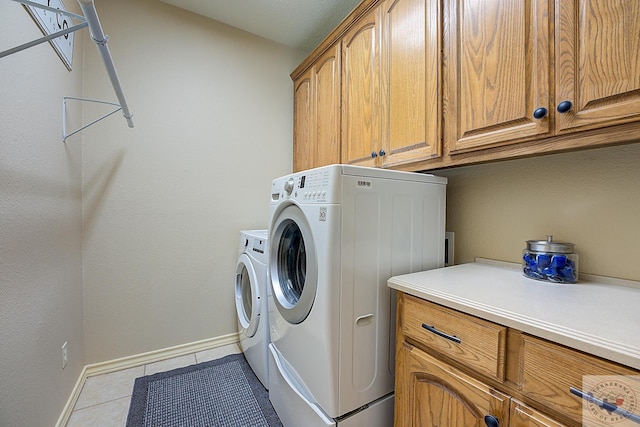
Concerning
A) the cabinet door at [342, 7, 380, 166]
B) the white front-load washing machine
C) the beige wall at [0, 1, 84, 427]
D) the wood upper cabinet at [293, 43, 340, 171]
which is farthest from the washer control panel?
the beige wall at [0, 1, 84, 427]

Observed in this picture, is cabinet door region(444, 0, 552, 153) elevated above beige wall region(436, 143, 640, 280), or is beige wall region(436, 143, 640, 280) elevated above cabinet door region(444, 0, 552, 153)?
cabinet door region(444, 0, 552, 153)

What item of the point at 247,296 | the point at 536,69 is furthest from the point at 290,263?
the point at 536,69

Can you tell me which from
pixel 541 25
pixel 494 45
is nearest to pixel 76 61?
pixel 494 45

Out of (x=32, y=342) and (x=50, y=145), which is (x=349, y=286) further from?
(x=50, y=145)

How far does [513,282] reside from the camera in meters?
0.95

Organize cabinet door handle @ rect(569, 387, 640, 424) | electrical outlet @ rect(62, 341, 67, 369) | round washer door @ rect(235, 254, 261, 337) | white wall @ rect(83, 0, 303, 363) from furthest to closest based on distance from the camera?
white wall @ rect(83, 0, 303, 363) < round washer door @ rect(235, 254, 261, 337) < electrical outlet @ rect(62, 341, 67, 369) < cabinet door handle @ rect(569, 387, 640, 424)

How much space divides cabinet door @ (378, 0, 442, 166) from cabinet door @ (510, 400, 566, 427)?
0.88m

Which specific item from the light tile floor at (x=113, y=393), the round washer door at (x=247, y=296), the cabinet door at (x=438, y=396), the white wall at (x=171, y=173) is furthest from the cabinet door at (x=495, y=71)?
the light tile floor at (x=113, y=393)

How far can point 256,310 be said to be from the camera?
155 cm

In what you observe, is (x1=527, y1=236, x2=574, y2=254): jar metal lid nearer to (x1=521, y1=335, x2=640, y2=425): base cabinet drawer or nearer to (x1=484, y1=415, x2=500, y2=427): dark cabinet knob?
(x1=521, y1=335, x2=640, y2=425): base cabinet drawer

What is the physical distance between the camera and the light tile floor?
4.37 feet

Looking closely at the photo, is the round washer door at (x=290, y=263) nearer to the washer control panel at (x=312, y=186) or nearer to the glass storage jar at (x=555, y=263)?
the washer control panel at (x=312, y=186)

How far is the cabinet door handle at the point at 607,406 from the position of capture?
47 centimetres

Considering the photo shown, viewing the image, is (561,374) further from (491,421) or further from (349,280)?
(349,280)
